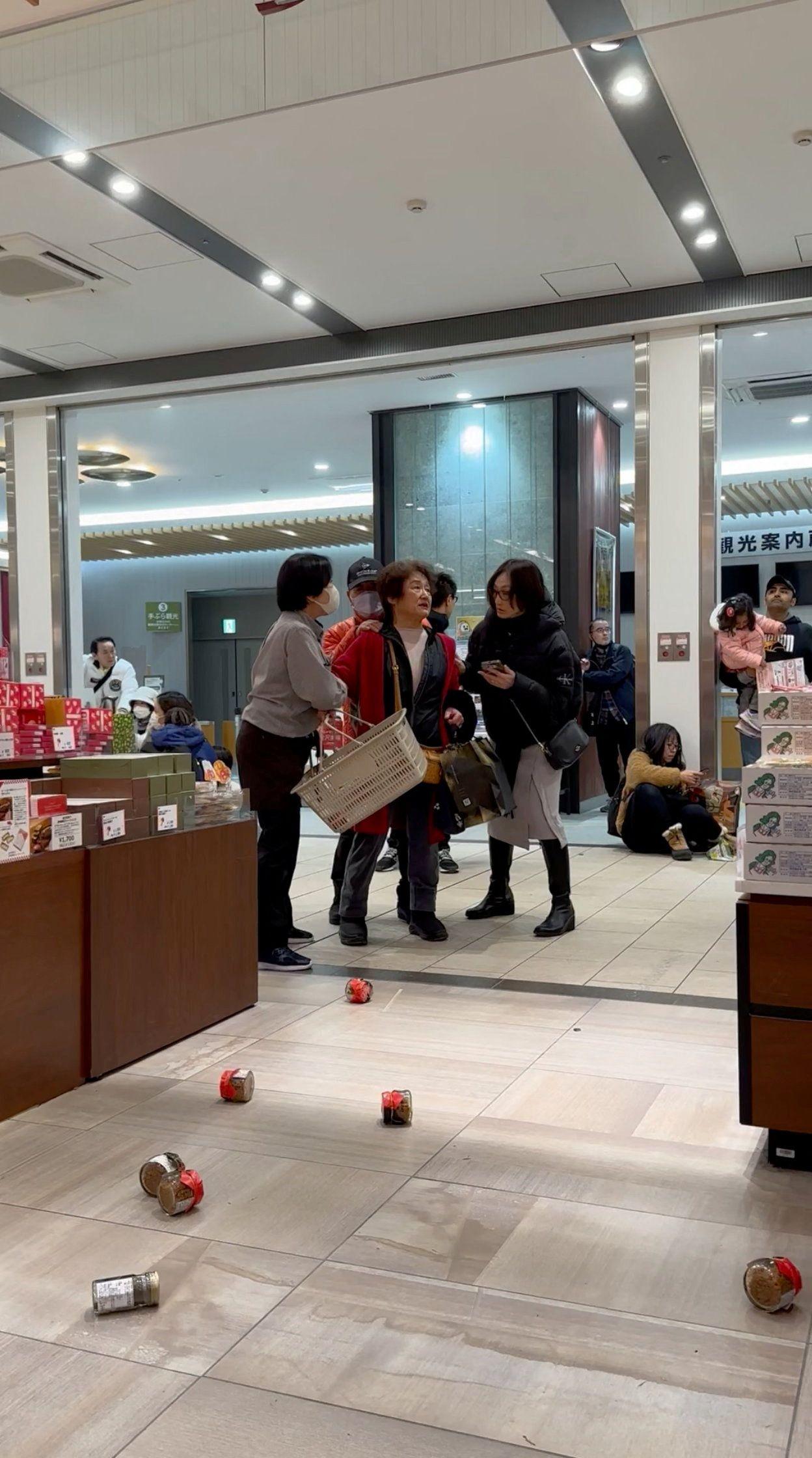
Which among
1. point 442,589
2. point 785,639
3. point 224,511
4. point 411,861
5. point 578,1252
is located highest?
point 224,511

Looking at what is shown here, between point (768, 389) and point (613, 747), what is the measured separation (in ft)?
11.0

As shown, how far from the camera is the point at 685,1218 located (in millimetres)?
2295

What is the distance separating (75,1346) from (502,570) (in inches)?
139

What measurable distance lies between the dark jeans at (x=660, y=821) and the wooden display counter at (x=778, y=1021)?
5.17m

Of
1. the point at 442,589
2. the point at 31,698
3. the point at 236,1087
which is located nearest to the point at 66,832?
the point at 31,698

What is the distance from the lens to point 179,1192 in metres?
2.30

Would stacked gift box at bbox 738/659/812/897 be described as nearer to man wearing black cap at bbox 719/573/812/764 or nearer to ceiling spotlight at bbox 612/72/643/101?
ceiling spotlight at bbox 612/72/643/101

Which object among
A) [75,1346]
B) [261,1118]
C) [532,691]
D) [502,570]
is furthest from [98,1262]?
[502,570]

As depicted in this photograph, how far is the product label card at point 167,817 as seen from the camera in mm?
3389

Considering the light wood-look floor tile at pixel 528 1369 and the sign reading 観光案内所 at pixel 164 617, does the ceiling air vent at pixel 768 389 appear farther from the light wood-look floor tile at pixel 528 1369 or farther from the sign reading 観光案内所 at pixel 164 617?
the sign reading 観光案内所 at pixel 164 617

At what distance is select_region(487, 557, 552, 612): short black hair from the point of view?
15.8 ft

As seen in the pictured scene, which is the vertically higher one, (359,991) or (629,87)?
(629,87)

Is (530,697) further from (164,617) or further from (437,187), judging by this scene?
(164,617)

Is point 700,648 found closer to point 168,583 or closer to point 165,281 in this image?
point 165,281
